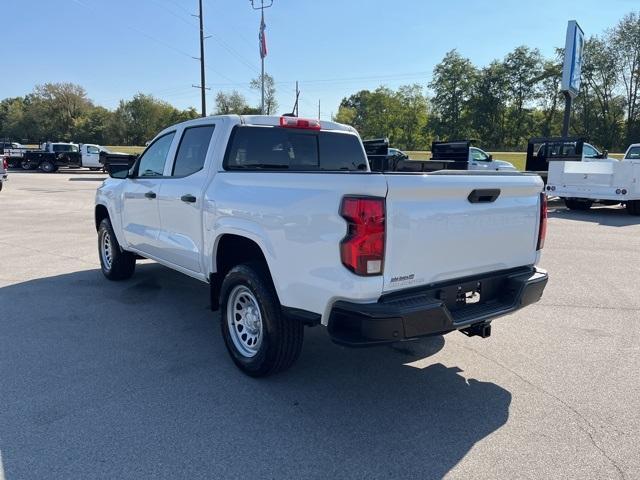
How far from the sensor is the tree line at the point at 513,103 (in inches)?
2665

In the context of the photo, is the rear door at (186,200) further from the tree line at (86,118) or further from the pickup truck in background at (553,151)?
the tree line at (86,118)

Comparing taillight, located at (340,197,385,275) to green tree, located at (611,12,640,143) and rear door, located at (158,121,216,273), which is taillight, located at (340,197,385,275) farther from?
green tree, located at (611,12,640,143)

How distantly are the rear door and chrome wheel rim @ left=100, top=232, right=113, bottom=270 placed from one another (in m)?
1.88

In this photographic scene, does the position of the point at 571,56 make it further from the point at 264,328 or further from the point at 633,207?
the point at 264,328

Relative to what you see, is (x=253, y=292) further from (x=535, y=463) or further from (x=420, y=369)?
(x=535, y=463)

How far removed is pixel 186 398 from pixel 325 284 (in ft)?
4.54

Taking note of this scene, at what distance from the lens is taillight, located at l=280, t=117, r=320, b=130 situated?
15.0 ft

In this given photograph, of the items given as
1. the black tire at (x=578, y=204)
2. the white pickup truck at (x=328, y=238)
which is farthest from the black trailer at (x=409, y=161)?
the black tire at (x=578, y=204)

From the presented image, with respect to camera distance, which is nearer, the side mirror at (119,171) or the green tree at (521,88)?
the side mirror at (119,171)

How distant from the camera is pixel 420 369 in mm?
3994

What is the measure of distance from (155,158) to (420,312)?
3.75 m

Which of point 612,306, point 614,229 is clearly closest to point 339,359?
point 612,306

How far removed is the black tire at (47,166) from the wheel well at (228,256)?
35280 mm

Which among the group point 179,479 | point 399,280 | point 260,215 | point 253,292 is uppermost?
point 260,215
